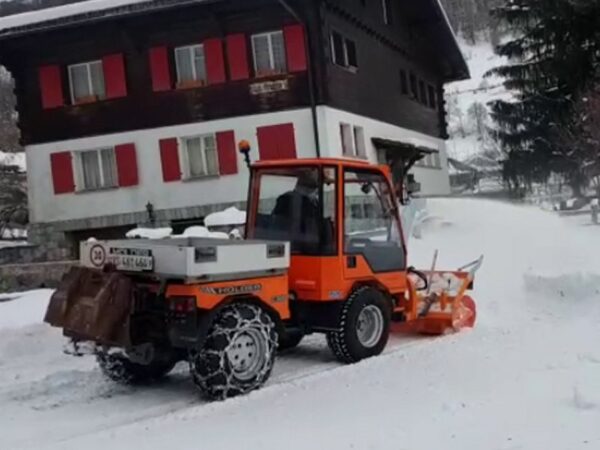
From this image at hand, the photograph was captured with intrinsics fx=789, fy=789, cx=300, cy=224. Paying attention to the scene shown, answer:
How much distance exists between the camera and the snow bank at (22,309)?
1112cm

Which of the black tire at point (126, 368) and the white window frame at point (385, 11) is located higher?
the white window frame at point (385, 11)

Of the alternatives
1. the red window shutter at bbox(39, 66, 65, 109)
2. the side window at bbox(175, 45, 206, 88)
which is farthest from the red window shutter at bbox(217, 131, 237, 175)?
the red window shutter at bbox(39, 66, 65, 109)

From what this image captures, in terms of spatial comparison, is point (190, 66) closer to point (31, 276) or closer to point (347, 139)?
point (347, 139)

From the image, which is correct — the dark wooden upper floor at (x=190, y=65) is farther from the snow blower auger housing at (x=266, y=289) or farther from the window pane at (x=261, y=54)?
the snow blower auger housing at (x=266, y=289)

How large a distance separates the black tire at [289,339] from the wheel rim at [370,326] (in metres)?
0.63

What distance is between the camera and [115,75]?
21.2 m

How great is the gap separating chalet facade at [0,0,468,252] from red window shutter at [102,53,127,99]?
0.04 metres

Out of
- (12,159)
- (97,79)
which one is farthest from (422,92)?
(12,159)

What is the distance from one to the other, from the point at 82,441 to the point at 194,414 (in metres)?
0.94

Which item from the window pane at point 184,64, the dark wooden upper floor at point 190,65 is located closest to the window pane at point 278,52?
the dark wooden upper floor at point 190,65

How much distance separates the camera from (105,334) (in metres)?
6.56

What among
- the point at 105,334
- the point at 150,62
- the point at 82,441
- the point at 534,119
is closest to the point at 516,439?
the point at 82,441

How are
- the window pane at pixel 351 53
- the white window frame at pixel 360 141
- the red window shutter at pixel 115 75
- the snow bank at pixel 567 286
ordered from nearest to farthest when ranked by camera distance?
the snow bank at pixel 567 286 < the red window shutter at pixel 115 75 < the white window frame at pixel 360 141 < the window pane at pixel 351 53

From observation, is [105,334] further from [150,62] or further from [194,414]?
[150,62]
